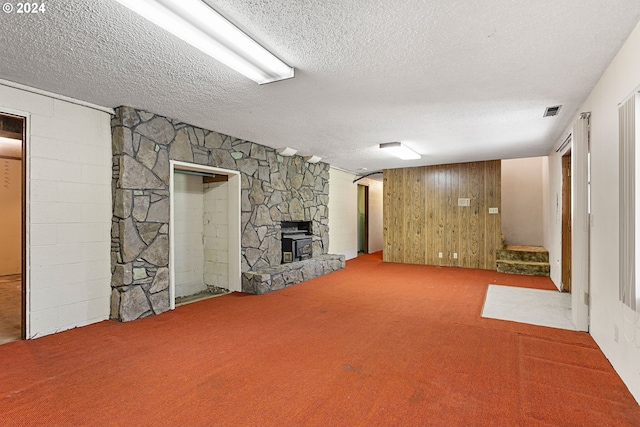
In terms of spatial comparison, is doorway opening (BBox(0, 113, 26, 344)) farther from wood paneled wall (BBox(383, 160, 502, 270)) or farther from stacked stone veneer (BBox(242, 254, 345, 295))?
wood paneled wall (BBox(383, 160, 502, 270))

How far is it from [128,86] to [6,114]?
3.58ft

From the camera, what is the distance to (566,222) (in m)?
4.68

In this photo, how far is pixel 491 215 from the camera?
6.81 meters

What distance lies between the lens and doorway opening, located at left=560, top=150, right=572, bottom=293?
15.2 feet

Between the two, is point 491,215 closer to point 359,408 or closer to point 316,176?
point 316,176

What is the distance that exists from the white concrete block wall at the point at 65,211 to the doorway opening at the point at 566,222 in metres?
6.12

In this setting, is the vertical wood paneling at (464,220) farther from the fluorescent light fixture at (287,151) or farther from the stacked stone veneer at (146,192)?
the stacked stone veneer at (146,192)

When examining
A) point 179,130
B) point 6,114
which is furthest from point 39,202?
point 179,130

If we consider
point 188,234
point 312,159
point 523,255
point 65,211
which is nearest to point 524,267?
point 523,255

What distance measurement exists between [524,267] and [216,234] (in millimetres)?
5853

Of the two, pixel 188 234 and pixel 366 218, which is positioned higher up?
pixel 366 218

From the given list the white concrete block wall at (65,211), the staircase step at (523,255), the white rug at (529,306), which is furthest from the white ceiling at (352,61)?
the staircase step at (523,255)

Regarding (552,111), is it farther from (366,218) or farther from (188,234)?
(366,218)

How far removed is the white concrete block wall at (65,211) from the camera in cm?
298
